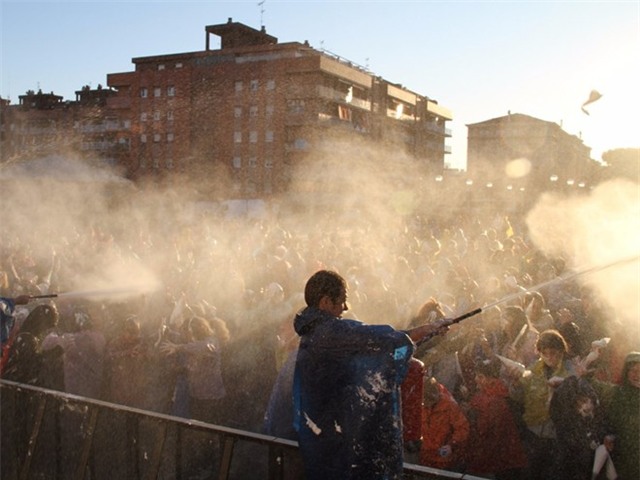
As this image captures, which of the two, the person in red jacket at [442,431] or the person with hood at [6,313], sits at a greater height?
the person with hood at [6,313]

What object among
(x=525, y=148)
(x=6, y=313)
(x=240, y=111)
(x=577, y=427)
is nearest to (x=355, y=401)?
(x=577, y=427)

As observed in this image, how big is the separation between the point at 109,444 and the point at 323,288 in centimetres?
239

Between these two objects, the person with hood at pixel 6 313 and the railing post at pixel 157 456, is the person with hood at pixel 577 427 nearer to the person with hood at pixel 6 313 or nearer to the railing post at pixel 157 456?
the railing post at pixel 157 456

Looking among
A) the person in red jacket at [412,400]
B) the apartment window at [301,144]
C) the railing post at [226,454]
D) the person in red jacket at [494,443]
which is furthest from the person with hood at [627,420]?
the apartment window at [301,144]

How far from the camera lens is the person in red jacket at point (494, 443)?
14.6ft

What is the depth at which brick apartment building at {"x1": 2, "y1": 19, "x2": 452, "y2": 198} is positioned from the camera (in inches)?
1903

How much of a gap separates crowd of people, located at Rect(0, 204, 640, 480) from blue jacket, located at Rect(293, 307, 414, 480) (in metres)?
0.24

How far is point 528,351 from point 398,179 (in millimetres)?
54949

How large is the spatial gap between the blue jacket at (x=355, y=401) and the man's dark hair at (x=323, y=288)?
17 cm

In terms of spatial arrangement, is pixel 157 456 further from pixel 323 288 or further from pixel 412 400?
pixel 412 400

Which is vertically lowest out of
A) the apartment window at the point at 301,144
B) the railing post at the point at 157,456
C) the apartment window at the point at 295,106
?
the railing post at the point at 157,456

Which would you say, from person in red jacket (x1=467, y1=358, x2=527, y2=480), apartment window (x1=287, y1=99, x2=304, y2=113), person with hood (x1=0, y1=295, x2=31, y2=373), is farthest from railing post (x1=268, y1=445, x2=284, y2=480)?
apartment window (x1=287, y1=99, x2=304, y2=113)

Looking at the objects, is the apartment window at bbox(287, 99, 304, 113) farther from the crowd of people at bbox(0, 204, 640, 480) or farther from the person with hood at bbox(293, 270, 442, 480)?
the person with hood at bbox(293, 270, 442, 480)

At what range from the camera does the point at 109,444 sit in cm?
439
